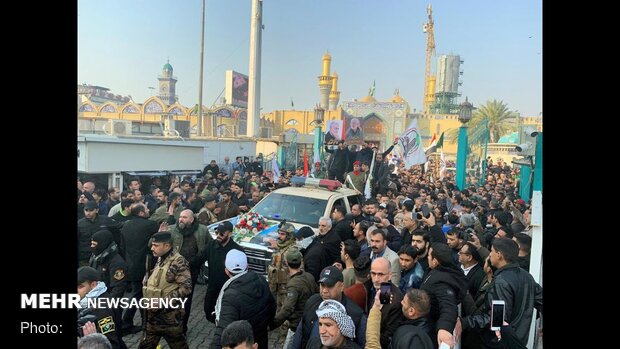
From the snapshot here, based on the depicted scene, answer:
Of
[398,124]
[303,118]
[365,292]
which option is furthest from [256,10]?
[365,292]

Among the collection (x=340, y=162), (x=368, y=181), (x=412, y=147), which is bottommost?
(x=368, y=181)

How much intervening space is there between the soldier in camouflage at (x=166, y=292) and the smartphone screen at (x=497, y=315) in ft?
9.10

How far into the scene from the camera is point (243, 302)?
11.4ft

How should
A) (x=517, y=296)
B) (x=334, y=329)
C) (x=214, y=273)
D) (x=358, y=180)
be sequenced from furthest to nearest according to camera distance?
(x=358, y=180) < (x=214, y=273) < (x=517, y=296) < (x=334, y=329)

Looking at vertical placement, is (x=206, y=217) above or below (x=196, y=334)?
above

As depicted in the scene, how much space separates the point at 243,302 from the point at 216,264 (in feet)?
4.64

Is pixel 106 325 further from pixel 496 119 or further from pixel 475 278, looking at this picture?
pixel 496 119

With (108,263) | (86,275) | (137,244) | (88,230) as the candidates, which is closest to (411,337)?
(86,275)

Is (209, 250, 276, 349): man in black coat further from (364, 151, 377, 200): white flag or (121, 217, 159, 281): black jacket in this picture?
(364, 151, 377, 200): white flag

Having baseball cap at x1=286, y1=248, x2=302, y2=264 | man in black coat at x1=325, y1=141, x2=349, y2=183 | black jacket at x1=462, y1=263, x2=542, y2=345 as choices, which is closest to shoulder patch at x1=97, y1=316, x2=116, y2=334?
baseball cap at x1=286, y1=248, x2=302, y2=264

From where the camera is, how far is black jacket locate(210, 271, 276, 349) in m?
3.41

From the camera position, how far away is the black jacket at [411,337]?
2.76 meters

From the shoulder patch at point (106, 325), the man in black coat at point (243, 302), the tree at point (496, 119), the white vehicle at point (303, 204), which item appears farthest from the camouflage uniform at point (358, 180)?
the tree at point (496, 119)

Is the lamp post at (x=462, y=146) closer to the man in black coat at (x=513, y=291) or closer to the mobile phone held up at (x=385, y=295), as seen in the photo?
the man in black coat at (x=513, y=291)
